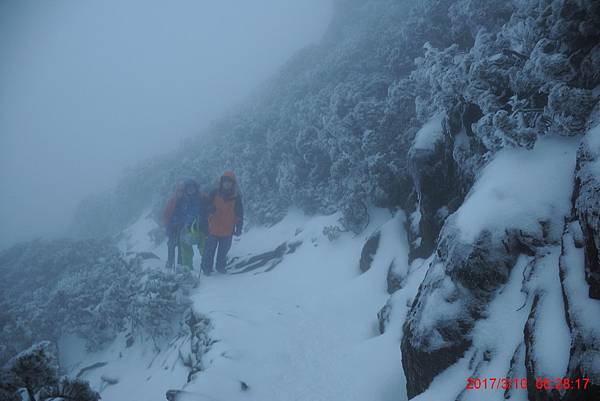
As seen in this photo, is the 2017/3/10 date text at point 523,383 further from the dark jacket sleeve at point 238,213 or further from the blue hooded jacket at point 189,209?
the blue hooded jacket at point 189,209

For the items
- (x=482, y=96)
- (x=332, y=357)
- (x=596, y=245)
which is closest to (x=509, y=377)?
(x=596, y=245)

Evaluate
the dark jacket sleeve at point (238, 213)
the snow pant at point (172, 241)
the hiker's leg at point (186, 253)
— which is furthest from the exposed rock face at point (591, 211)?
the snow pant at point (172, 241)

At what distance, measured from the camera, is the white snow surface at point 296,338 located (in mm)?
7117

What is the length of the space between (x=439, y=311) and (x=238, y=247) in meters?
12.3

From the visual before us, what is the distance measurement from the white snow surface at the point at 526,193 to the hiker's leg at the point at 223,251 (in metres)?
10.0

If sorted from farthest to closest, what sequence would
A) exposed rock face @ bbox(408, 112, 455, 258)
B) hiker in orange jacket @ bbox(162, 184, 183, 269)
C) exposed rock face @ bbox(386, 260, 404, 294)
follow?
1. hiker in orange jacket @ bbox(162, 184, 183, 269)
2. exposed rock face @ bbox(386, 260, 404, 294)
3. exposed rock face @ bbox(408, 112, 455, 258)

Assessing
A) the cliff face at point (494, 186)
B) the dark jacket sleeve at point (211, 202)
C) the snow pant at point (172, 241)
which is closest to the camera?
the cliff face at point (494, 186)

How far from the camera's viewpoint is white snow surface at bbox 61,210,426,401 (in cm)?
712

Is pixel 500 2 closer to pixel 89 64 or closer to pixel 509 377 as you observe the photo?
pixel 509 377

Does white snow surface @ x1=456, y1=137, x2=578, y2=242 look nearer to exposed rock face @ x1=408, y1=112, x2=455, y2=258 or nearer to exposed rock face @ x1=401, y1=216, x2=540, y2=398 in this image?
exposed rock face @ x1=401, y1=216, x2=540, y2=398

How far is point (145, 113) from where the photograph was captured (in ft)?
219

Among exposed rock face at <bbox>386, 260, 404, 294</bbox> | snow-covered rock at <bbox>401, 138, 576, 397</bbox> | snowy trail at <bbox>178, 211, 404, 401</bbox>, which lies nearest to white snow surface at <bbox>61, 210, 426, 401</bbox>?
snowy trail at <bbox>178, 211, 404, 401</bbox>

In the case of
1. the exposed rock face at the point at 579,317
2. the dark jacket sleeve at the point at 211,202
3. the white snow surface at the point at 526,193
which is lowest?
the exposed rock face at the point at 579,317

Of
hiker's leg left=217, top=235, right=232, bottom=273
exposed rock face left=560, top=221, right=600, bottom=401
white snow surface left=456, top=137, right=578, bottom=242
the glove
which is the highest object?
white snow surface left=456, top=137, right=578, bottom=242
